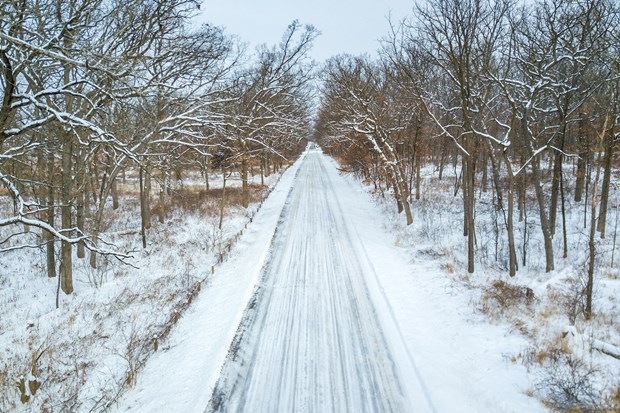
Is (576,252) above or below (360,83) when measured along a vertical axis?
below

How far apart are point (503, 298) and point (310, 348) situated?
5.47 m

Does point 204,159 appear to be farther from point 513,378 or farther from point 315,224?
point 513,378

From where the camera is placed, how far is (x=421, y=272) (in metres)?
12.2

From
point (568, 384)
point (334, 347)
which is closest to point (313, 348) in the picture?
point (334, 347)

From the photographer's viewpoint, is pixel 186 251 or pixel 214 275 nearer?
pixel 214 275

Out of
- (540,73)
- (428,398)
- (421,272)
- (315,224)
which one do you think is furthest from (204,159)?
(428,398)

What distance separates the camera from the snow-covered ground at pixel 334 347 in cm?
614

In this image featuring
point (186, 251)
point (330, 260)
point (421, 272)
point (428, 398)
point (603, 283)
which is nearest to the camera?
point (428, 398)

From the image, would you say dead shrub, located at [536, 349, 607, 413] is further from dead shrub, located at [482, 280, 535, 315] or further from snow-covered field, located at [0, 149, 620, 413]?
dead shrub, located at [482, 280, 535, 315]

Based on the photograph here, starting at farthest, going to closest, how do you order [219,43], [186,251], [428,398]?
[186,251] < [219,43] < [428,398]

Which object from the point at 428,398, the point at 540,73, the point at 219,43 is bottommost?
the point at 428,398

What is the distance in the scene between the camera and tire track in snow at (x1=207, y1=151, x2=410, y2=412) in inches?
241

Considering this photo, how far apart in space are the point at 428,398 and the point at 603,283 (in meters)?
8.09

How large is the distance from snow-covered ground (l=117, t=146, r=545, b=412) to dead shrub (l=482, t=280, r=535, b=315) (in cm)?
51
